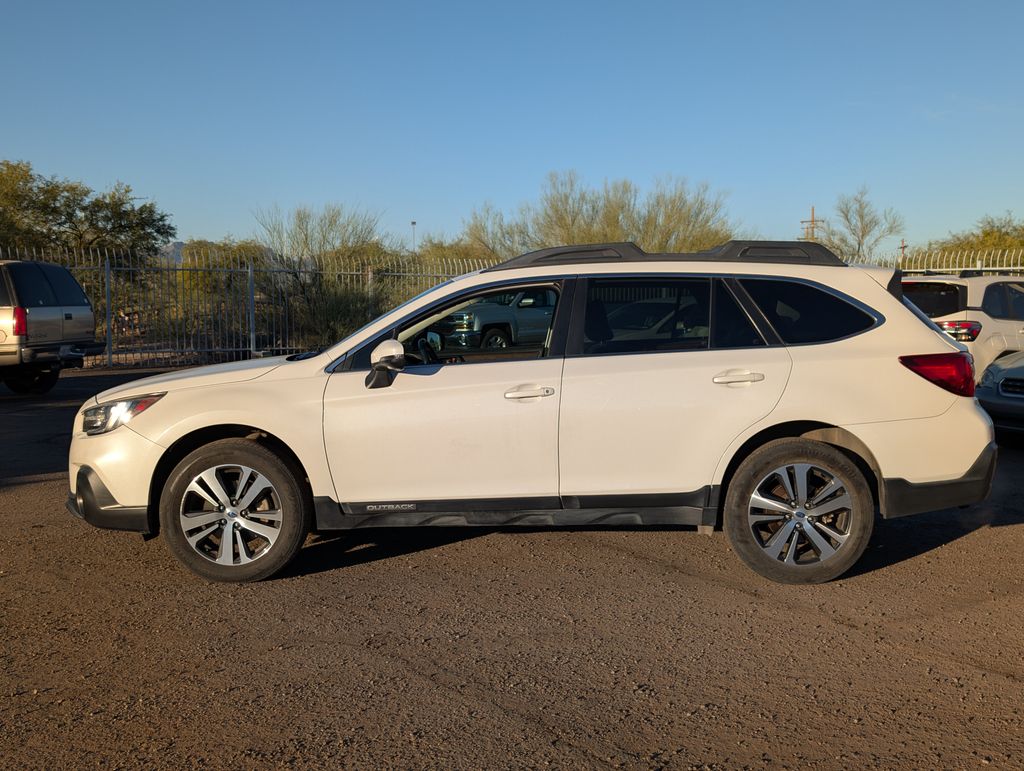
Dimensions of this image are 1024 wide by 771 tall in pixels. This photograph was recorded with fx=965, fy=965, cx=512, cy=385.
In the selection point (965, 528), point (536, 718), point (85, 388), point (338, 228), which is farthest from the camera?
point (338, 228)

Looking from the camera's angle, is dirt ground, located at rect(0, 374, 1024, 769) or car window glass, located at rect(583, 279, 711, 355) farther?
car window glass, located at rect(583, 279, 711, 355)

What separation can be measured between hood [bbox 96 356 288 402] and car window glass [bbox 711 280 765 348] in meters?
2.52

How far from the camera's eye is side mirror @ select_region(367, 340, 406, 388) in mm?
5289

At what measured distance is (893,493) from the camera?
5.37 m

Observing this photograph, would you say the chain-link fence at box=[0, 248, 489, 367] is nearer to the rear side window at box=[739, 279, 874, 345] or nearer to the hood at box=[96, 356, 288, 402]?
the hood at box=[96, 356, 288, 402]

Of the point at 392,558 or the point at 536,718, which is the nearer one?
the point at 536,718

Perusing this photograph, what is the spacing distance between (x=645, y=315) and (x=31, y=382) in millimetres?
12501

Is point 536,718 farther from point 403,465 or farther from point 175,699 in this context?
point 403,465

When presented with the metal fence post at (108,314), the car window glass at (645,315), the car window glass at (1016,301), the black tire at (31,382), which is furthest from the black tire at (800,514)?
the metal fence post at (108,314)

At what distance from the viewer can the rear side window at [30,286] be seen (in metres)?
13.4

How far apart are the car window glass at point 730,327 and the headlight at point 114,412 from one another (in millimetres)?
3191

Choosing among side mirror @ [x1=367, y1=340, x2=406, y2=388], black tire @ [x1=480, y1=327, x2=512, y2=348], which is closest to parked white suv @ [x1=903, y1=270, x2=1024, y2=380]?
black tire @ [x1=480, y1=327, x2=512, y2=348]

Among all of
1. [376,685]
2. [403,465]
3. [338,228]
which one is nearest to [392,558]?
[403,465]

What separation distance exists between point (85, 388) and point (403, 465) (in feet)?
40.0
